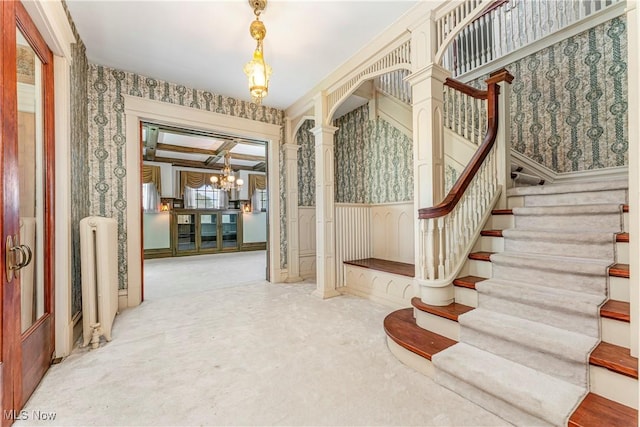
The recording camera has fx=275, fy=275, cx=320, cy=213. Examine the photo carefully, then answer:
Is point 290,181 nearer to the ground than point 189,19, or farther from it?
nearer to the ground

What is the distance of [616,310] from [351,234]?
287cm

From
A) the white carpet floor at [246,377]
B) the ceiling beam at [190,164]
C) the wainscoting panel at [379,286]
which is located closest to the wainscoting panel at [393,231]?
the wainscoting panel at [379,286]

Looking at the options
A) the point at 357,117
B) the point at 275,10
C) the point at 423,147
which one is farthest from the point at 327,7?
the point at 357,117

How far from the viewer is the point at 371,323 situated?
107 inches

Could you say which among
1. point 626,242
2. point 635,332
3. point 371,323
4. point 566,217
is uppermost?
point 566,217

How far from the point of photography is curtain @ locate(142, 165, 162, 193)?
7739mm

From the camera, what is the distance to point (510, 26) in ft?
12.7

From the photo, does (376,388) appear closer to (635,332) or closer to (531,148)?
(635,332)

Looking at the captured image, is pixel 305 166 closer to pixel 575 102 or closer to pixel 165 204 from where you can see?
pixel 575 102

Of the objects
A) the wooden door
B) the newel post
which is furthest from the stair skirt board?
the wooden door

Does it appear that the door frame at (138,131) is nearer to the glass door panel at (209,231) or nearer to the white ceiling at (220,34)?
the white ceiling at (220,34)

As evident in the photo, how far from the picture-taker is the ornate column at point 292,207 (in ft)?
15.4

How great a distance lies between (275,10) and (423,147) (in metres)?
1.77

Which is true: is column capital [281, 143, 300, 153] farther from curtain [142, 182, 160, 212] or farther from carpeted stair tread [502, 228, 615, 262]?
curtain [142, 182, 160, 212]
